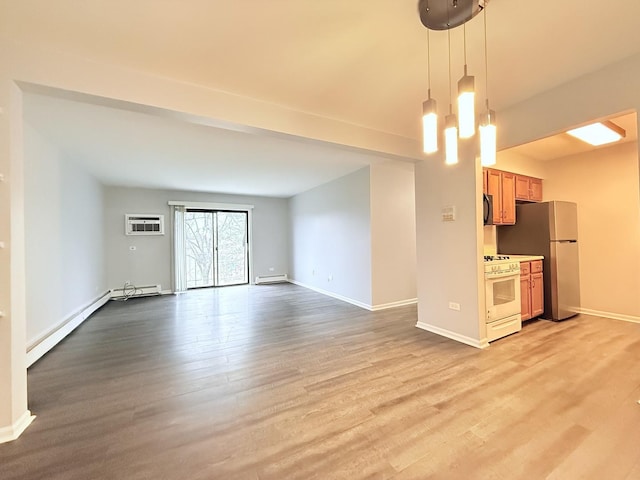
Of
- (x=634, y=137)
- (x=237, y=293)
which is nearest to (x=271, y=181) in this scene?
(x=237, y=293)

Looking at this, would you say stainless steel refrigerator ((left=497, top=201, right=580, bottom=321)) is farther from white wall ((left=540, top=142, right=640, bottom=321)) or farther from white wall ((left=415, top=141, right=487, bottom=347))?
white wall ((left=415, top=141, right=487, bottom=347))

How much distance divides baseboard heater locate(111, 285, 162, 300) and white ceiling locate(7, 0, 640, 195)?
457 centimetres

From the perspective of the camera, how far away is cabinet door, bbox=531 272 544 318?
3.81 m

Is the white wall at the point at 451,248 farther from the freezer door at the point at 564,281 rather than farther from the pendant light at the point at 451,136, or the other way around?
the freezer door at the point at 564,281

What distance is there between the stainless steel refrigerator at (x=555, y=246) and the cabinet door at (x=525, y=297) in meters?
0.50

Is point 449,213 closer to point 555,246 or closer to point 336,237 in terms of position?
point 555,246

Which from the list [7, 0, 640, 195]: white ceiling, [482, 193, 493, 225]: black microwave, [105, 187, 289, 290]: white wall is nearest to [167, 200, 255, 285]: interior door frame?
[105, 187, 289, 290]: white wall

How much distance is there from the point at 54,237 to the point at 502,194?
6433 mm

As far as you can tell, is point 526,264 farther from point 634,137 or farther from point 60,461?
point 60,461

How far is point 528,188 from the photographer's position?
175 inches

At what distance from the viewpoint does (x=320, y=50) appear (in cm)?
185

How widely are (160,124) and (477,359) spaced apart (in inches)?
169

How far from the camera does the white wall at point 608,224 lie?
149 inches

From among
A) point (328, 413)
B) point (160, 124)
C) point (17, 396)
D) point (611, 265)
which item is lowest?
point (328, 413)
